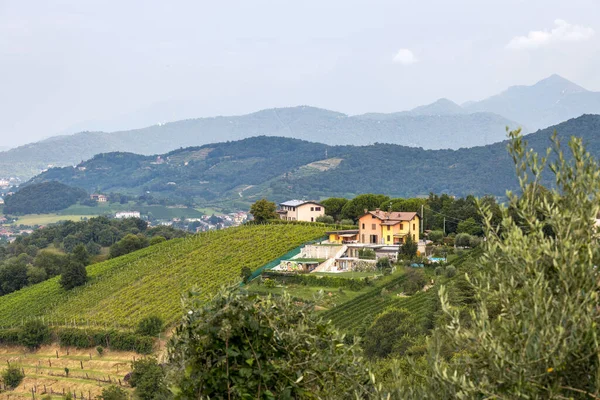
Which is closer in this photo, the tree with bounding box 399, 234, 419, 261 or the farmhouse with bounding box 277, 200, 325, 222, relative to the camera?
the tree with bounding box 399, 234, 419, 261

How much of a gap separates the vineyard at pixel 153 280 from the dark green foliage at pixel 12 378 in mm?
6795

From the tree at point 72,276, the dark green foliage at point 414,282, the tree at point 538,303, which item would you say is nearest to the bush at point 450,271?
the dark green foliage at point 414,282

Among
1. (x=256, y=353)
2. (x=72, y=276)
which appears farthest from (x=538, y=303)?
(x=72, y=276)

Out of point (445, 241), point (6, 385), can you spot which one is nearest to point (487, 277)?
point (6, 385)

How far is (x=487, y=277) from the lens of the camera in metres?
6.63

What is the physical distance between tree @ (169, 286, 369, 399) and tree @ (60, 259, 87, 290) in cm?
4890

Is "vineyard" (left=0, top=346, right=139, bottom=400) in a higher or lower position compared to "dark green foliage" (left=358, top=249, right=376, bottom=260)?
lower

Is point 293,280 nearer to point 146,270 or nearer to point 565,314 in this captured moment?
point 146,270

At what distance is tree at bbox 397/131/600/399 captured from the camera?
18.6 ft

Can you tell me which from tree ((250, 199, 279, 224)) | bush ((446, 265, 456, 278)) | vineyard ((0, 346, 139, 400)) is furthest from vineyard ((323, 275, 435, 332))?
tree ((250, 199, 279, 224))

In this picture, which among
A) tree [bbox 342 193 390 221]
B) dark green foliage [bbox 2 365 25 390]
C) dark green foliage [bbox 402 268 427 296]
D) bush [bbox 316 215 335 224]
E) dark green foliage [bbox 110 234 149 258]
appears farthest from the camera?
dark green foliage [bbox 110 234 149 258]

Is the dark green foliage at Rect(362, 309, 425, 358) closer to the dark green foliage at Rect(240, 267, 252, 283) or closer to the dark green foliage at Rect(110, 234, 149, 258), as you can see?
the dark green foliage at Rect(240, 267, 252, 283)

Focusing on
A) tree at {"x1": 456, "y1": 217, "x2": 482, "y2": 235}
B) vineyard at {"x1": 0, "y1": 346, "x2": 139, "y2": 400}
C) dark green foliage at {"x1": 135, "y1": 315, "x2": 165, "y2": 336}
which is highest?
tree at {"x1": 456, "y1": 217, "x2": 482, "y2": 235}

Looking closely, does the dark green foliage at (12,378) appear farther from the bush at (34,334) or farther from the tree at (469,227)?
the tree at (469,227)
